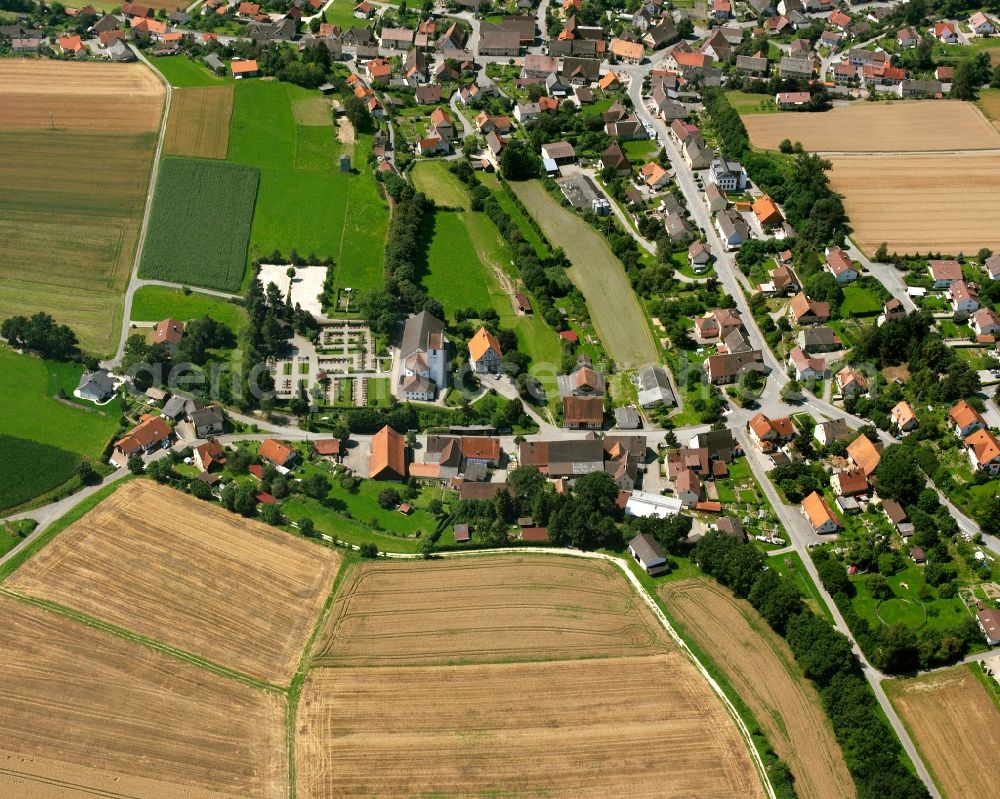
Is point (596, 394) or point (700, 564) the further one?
point (596, 394)

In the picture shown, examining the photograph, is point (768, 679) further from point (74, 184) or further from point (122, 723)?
point (74, 184)

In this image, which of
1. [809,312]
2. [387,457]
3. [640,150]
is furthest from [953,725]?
[640,150]

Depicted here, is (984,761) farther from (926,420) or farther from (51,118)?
(51,118)

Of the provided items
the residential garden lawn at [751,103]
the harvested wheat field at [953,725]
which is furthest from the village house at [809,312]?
the residential garden lawn at [751,103]

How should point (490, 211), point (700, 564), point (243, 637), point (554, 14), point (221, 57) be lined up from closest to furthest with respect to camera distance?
point (243, 637) → point (700, 564) → point (490, 211) → point (221, 57) → point (554, 14)

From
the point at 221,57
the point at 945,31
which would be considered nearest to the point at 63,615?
the point at 221,57

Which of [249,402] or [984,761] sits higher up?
[984,761]

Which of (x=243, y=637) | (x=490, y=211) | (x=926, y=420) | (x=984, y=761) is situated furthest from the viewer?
(x=490, y=211)
